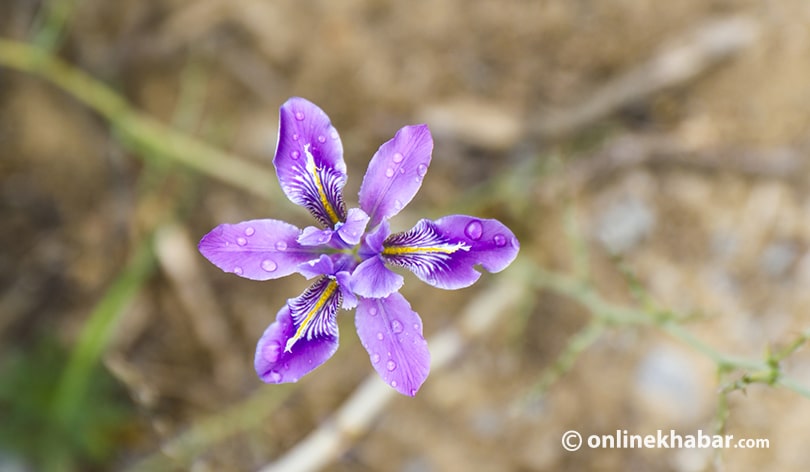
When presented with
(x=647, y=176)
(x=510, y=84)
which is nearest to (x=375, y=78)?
(x=510, y=84)

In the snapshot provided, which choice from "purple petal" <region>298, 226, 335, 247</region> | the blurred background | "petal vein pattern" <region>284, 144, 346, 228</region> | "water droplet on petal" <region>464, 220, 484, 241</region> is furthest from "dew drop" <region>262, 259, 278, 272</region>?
the blurred background

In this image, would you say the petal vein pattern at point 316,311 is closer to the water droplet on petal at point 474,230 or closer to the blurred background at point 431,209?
the water droplet on petal at point 474,230

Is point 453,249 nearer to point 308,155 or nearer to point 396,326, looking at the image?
point 396,326

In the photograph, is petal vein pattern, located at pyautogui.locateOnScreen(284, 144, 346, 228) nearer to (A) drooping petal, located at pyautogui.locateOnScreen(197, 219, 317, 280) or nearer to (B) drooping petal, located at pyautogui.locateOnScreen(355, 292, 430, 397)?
(A) drooping petal, located at pyautogui.locateOnScreen(197, 219, 317, 280)

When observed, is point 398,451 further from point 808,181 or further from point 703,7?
point 703,7

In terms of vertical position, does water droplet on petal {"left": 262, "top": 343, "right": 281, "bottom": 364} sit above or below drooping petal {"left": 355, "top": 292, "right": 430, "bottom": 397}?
below

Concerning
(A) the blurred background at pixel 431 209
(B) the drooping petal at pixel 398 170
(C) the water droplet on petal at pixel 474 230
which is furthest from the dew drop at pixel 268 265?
(A) the blurred background at pixel 431 209

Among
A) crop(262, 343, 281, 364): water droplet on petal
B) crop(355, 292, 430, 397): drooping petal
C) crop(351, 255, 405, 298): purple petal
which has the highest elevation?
crop(351, 255, 405, 298): purple petal

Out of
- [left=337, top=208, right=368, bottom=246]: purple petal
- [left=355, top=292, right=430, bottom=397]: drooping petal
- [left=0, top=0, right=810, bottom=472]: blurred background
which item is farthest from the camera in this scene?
[left=0, top=0, right=810, bottom=472]: blurred background
